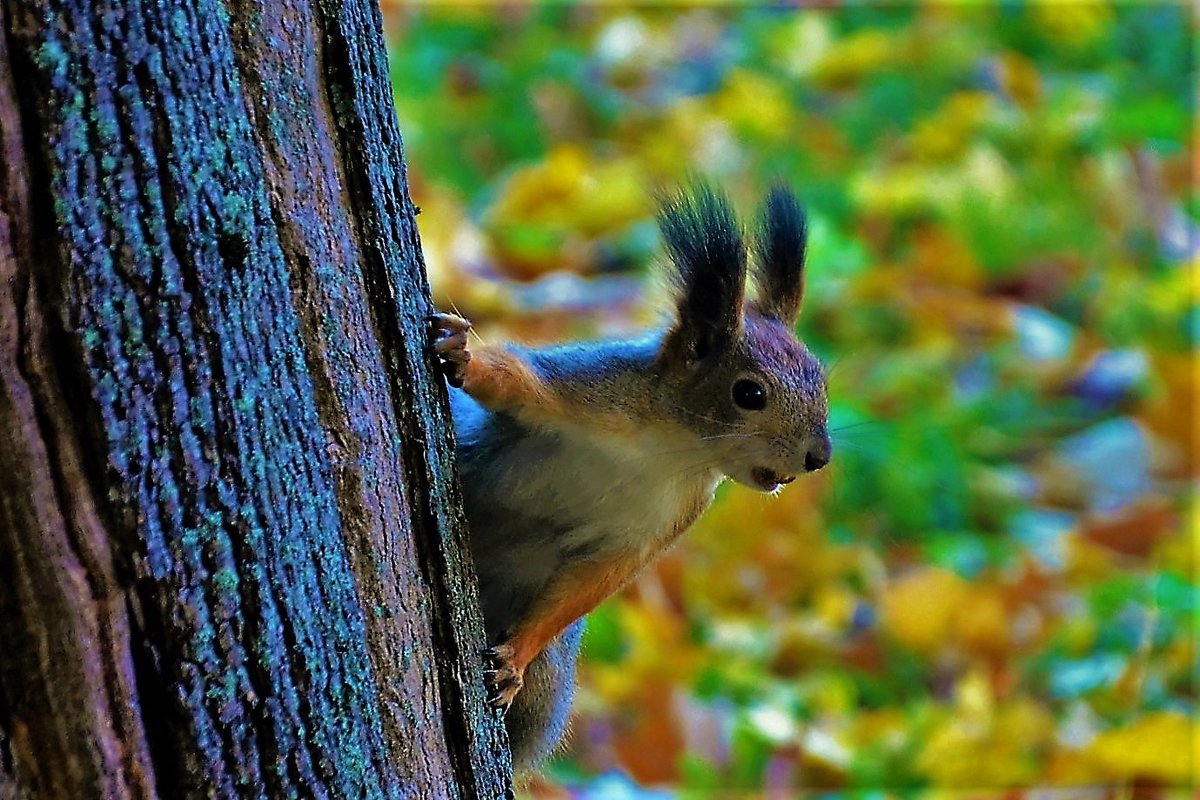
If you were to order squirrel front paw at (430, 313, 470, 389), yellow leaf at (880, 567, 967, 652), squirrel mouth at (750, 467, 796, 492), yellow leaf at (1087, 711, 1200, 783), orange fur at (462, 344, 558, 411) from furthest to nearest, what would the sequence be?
yellow leaf at (880, 567, 967, 652), yellow leaf at (1087, 711, 1200, 783), squirrel mouth at (750, 467, 796, 492), orange fur at (462, 344, 558, 411), squirrel front paw at (430, 313, 470, 389)

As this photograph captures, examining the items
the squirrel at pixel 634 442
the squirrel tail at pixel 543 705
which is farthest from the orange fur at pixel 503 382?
the squirrel tail at pixel 543 705

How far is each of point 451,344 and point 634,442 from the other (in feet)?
0.86

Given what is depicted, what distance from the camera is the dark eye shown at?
3.70 ft

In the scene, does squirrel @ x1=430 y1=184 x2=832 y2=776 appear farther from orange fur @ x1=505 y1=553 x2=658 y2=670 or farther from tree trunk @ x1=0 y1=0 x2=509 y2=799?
tree trunk @ x1=0 y1=0 x2=509 y2=799

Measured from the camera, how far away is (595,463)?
112 centimetres

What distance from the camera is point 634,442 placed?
3.71 ft

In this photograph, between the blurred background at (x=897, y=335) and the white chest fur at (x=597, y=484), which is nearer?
the white chest fur at (x=597, y=484)

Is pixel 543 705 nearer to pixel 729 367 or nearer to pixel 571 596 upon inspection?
pixel 571 596

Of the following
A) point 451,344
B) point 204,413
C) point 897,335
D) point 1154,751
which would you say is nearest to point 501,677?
point 451,344

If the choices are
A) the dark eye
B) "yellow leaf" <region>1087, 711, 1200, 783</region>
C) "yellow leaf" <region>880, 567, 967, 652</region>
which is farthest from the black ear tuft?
"yellow leaf" <region>880, 567, 967, 652</region>

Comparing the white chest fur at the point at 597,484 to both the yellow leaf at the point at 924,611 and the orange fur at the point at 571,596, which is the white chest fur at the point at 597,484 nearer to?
the orange fur at the point at 571,596

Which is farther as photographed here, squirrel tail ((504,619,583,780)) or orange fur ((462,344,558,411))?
squirrel tail ((504,619,583,780))

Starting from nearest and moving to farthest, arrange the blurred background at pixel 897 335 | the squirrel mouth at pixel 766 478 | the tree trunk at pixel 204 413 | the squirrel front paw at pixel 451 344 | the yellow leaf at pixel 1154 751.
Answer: the tree trunk at pixel 204 413, the squirrel front paw at pixel 451 344, the squirrel mouth at pixel 766 478, the yellow leaf at pixel 1154 751, the blurred background at pixel 897 335

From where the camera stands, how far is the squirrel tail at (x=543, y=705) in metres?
1.17
